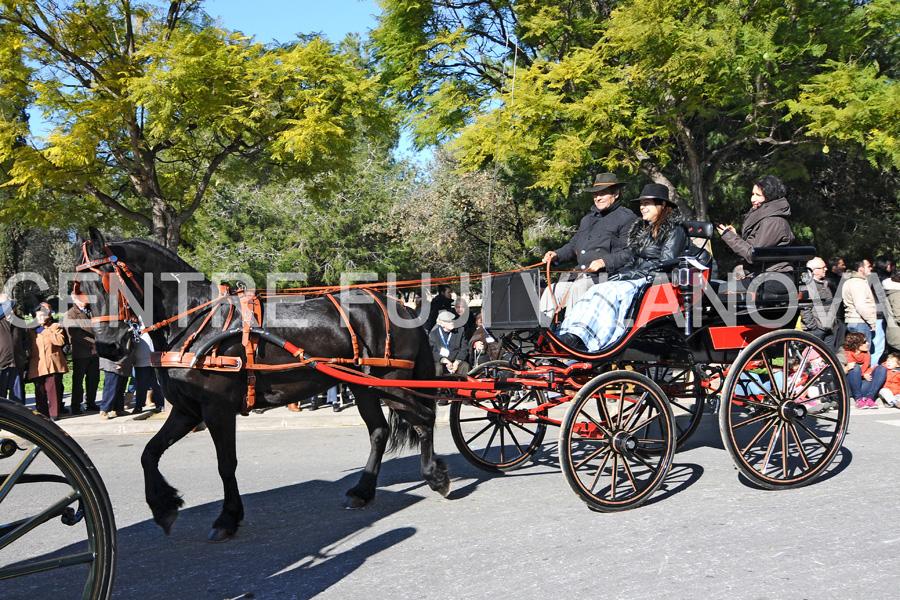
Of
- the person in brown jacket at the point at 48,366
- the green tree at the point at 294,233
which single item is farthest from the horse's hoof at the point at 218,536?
the green tree at the point at 294,233

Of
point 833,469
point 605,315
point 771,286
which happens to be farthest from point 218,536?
point 833,469

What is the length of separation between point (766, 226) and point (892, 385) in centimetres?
564

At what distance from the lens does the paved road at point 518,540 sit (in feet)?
12.2

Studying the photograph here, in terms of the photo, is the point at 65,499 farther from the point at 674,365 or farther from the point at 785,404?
the point at 785,404

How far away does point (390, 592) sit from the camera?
3.69 m

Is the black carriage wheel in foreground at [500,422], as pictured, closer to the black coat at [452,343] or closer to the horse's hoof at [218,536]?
the horse's hoof at [218,536]

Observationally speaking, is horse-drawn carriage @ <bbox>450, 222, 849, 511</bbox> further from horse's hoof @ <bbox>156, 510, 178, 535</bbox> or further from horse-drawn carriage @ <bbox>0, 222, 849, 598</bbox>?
horse's hoof @ <bbox>156, 510, 178, 535</bbox>

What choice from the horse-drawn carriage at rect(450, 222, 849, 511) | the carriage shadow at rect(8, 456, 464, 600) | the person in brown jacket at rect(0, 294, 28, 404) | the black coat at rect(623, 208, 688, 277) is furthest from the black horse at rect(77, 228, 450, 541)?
the person in brown jacket at rect(0, 294, 28, 404)

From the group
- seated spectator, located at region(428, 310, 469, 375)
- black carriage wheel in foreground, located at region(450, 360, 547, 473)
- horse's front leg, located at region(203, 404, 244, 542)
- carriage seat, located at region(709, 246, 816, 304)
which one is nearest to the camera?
horse's front leg, located at region(203, 404, 244, 542)

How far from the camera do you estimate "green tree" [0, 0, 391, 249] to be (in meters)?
11.0

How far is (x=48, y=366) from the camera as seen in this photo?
34.1 ft

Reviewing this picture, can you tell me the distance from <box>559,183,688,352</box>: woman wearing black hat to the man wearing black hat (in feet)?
0.54

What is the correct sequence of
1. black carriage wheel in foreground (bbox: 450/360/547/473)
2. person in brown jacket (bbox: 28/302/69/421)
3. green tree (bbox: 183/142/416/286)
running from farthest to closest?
1. green tree (bbox: 183/142/416/286)
2. person in brown jacket (bbox: 28/302/69/421)
3. black carriage wheel in foreground (bbox: 450/360/547/473)

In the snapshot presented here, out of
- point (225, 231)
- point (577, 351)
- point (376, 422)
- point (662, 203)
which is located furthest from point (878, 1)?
point (225, 231)
